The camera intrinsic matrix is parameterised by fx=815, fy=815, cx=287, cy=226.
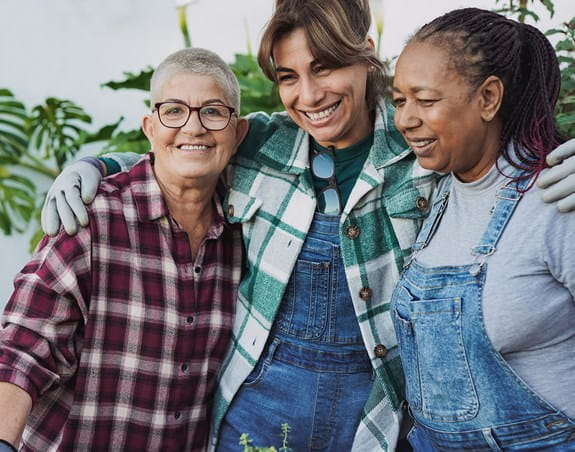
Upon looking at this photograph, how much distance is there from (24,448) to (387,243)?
1.00 m

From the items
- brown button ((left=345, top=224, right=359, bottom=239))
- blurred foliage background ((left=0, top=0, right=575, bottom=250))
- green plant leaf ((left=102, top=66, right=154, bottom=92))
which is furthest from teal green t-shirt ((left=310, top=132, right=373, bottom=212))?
blurred foliage background ((left=0, top=0, right=575, bottom=250))

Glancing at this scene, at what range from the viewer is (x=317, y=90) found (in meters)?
1.92

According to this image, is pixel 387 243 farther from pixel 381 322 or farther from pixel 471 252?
pixel 471 252

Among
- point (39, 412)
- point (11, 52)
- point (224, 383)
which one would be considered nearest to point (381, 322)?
point (224, 383)

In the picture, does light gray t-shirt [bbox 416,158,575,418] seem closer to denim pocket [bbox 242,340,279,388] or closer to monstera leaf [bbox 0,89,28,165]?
denim pocket [bbox 242,340,279,388]

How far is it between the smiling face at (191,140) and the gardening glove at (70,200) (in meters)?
0.18

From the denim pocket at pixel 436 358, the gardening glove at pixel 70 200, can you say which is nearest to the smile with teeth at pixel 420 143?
the denim pocket at pixel 436 358

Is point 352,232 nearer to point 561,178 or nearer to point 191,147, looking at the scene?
point 191,147

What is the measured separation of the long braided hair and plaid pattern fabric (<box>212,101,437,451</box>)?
37cm

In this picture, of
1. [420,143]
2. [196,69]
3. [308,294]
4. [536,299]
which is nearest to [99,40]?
[196,69]

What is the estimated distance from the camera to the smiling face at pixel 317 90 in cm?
191

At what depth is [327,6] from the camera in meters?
1.91

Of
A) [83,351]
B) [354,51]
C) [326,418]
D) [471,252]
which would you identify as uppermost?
[354,51]

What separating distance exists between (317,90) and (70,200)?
626mm
